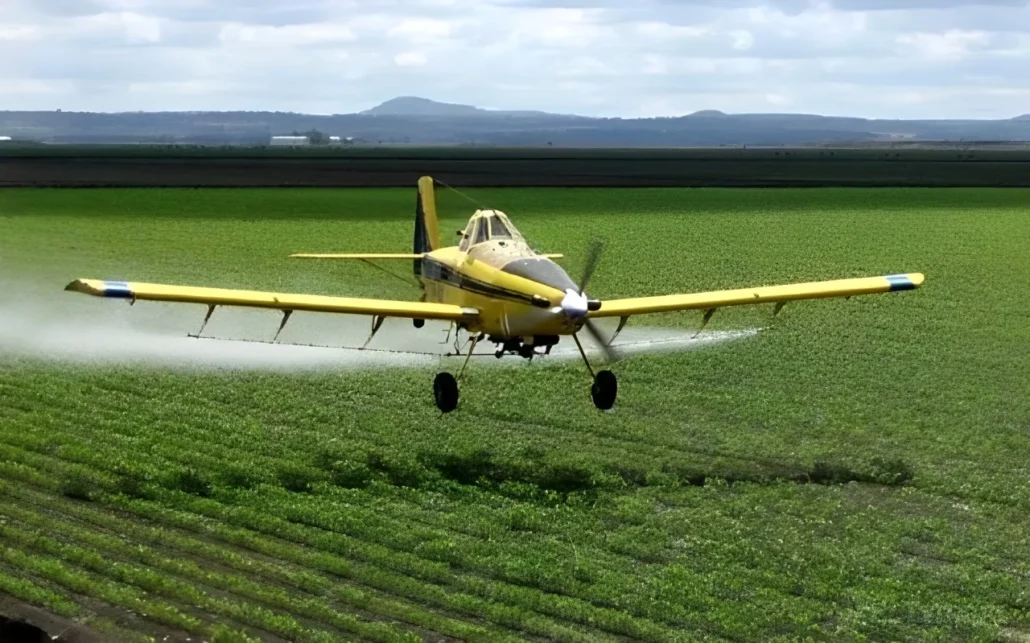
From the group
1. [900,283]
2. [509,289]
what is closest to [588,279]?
[509,289]

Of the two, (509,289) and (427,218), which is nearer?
(509,289)

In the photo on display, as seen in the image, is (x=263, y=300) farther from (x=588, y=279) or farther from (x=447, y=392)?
(x=588, y=279)

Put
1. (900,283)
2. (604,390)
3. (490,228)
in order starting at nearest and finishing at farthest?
(604,390) < (490,228) < (900,283)

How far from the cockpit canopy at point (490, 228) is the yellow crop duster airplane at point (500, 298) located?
0.02m

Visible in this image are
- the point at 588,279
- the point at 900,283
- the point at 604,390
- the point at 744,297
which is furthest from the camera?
the point at 900,283

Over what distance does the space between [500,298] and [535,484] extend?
11.1ft


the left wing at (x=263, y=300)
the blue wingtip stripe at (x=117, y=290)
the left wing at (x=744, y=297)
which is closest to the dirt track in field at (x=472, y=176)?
the left wing at (x=263, y=300)

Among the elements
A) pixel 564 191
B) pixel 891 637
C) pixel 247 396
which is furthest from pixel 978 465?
pixel 564 191

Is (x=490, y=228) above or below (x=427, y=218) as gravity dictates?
above

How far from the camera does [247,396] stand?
28281 millimetres

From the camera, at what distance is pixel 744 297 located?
24.7m

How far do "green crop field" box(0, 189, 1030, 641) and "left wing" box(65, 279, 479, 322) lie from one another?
280 centimetres

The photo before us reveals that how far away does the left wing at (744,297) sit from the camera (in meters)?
23.9

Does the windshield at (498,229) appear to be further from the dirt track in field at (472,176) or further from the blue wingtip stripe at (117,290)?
the dirt track in field at (472,176)
